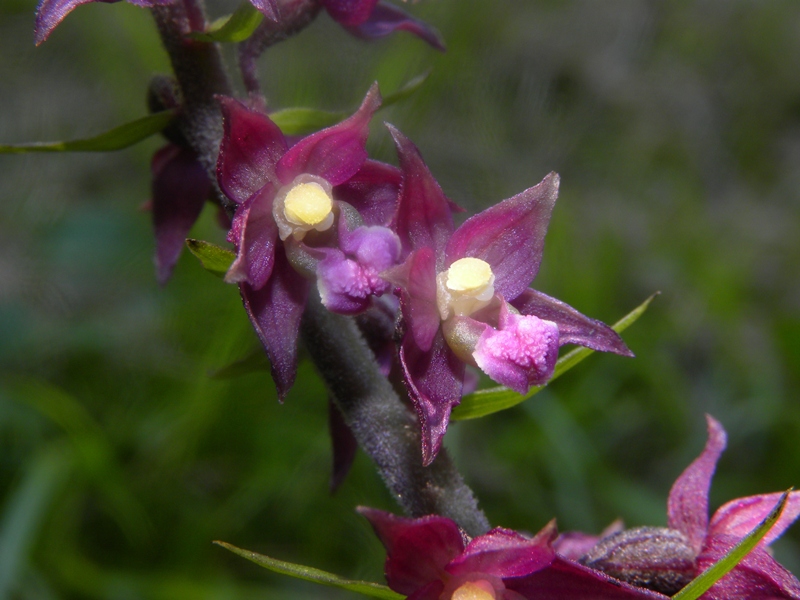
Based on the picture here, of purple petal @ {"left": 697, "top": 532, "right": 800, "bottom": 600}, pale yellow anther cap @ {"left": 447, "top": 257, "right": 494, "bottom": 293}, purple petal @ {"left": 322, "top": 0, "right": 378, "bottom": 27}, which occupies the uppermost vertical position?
purple petal @ {"left": 322, "top": 0, "right": 378, "bottom": 27}

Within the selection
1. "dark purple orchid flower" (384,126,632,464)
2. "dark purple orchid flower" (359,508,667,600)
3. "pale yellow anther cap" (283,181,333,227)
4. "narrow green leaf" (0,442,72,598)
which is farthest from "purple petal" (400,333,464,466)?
"narrow green leaf" (0,442,72,598)

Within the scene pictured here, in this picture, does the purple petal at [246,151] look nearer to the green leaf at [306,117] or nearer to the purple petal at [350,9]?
the green leaf at [306,117]

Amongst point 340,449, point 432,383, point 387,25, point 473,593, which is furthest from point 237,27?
point 473,593

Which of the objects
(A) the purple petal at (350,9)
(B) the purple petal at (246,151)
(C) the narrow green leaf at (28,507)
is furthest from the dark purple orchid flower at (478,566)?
(C) the narrow green leaf at (28,507)

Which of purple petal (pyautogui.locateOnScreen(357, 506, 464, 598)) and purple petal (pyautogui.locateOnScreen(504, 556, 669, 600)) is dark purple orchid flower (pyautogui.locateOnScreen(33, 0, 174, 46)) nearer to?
purple petal (pyautogui.locateOnScreen(357, 506, 464, 598))

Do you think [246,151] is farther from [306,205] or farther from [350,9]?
[350,9]

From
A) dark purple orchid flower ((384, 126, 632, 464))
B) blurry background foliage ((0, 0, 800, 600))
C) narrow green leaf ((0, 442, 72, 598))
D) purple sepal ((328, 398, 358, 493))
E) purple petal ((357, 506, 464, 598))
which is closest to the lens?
purple petal ((357, 506, 464, 598))

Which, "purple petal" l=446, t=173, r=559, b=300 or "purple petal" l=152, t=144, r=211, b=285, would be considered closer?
"purple petal" l=446, t=173, r=559, b=300
